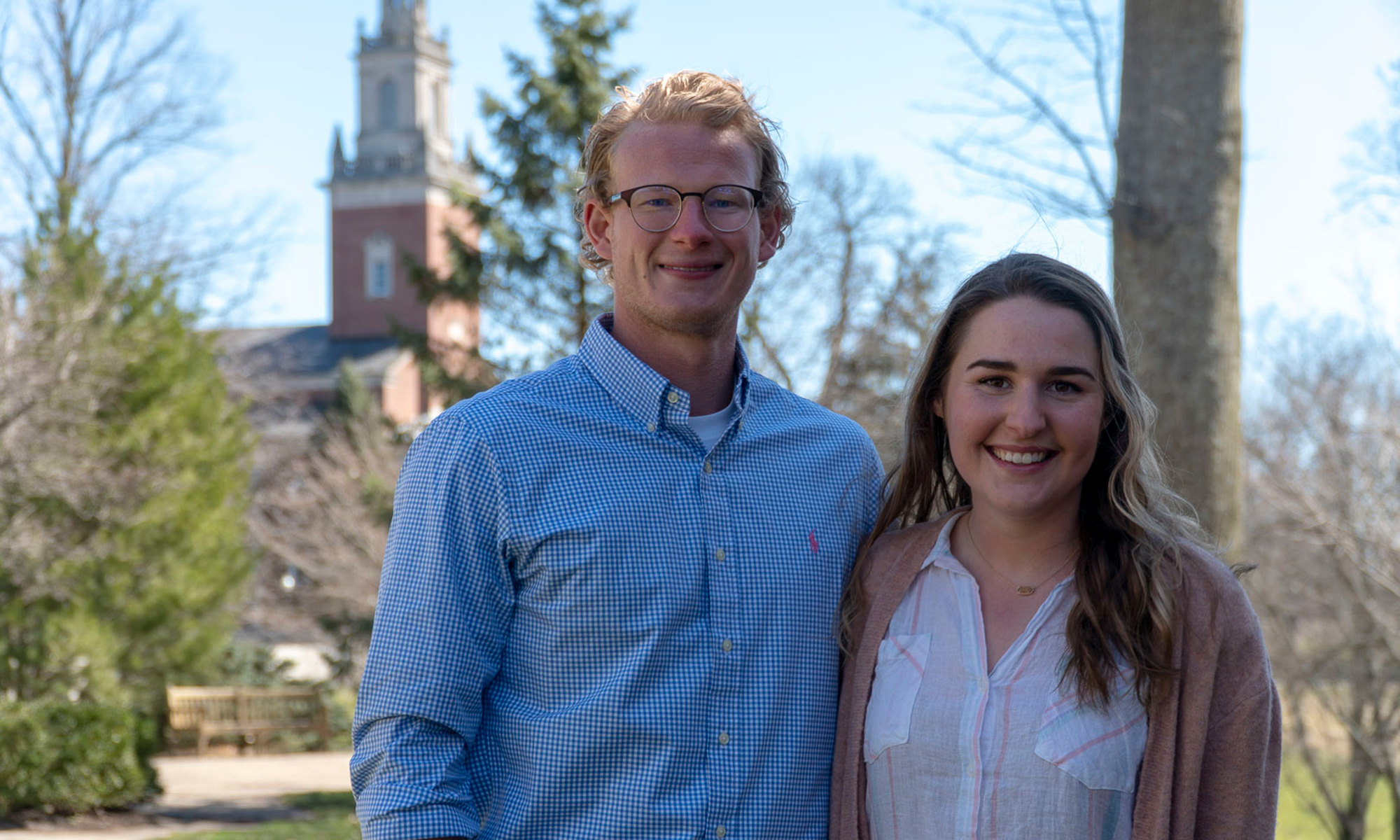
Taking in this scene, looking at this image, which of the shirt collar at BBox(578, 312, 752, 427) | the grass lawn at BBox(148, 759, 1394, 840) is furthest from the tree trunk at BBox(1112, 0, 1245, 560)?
the grass lawn at BBox(148, 759, 1394, 840)

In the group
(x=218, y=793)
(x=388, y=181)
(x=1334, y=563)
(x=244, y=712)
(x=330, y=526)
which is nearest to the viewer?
(x=1334, y=563)

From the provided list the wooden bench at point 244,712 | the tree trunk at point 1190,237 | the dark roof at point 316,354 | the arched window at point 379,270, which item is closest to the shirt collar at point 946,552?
the tree trunk at point 1190,237

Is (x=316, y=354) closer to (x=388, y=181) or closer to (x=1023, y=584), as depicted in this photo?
(x=388, y=181)

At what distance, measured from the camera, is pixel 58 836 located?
39.7 feet

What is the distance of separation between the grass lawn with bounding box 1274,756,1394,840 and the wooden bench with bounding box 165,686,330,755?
46.4 ft

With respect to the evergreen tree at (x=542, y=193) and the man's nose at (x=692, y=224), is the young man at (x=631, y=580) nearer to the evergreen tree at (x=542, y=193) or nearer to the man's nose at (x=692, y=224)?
the man's nose at (x=692, y=224)

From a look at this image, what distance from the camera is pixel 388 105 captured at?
6341cm

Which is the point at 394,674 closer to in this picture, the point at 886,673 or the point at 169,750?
the point at 886,673

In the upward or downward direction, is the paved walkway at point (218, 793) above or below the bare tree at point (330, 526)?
below

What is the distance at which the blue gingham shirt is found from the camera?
2525 mm

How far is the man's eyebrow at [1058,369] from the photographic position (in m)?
2.63

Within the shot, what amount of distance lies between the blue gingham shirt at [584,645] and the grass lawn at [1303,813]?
43.5 feet

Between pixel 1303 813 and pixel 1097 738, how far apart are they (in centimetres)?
1852

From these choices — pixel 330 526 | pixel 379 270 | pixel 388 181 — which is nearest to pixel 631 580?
pixel 330 526
